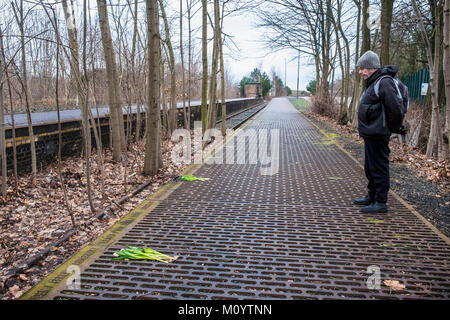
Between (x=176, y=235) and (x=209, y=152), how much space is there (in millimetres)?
5539

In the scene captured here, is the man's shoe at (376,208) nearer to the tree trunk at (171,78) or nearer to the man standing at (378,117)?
the man standing at (378,117)

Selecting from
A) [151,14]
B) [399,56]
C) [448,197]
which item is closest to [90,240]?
[151,14]

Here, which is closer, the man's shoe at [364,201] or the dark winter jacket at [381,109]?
the dark winter jacket at [381,109]

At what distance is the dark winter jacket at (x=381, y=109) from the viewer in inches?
169

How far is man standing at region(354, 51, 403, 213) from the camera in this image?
4.32 meters

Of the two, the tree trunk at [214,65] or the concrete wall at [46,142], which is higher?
the tree trunk at [214,65]

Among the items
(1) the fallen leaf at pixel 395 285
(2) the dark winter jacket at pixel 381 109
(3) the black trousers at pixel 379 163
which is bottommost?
(1) the fallen leaf at pixel 395 285

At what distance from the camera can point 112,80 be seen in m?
8.02

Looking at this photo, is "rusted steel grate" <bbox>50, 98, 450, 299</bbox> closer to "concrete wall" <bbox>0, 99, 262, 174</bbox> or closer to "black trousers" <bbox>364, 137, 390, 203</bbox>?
"black trousers" <bbox>364, 137, 390, 203</bbox>

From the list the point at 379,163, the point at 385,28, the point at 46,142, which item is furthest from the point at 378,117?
the point at 385,28

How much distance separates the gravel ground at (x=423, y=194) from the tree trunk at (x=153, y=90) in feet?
13.2

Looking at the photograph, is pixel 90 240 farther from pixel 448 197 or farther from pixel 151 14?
pixel 448 197

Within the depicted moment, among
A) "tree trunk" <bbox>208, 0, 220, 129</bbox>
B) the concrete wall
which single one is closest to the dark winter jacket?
the concrete wall

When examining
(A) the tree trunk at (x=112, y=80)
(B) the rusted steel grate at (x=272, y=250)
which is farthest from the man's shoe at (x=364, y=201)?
(A) the tree trunk at (x=112, y=80)
